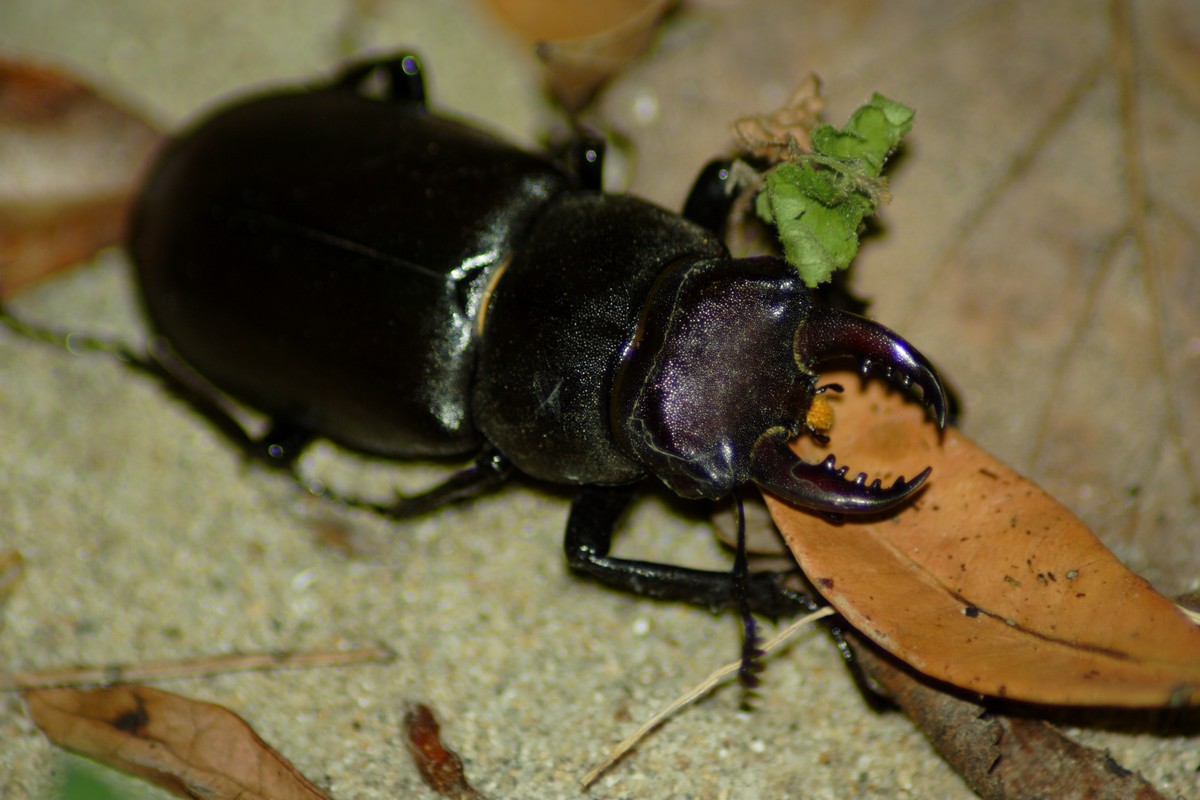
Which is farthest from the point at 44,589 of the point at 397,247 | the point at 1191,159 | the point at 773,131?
the point at 1191,159

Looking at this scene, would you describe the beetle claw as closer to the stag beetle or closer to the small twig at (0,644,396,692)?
the stag beetle

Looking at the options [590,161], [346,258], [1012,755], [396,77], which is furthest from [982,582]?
[396,77]

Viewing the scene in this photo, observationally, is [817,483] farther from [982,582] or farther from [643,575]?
[643,575]

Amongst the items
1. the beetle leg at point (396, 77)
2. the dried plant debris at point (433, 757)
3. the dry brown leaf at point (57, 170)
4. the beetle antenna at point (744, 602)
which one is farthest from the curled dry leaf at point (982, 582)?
the dry brown leaf at point (57, 170)

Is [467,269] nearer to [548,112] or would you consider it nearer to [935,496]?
[548,112]

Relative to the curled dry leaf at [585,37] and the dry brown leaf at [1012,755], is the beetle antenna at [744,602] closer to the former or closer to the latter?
the dry brown leaf at [1012,755]

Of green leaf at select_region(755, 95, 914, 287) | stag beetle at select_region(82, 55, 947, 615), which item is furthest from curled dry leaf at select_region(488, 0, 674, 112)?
green leaf at select_region(755, 95, 914, 287)

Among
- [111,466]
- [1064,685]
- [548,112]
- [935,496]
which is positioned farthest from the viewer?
[548,112]
